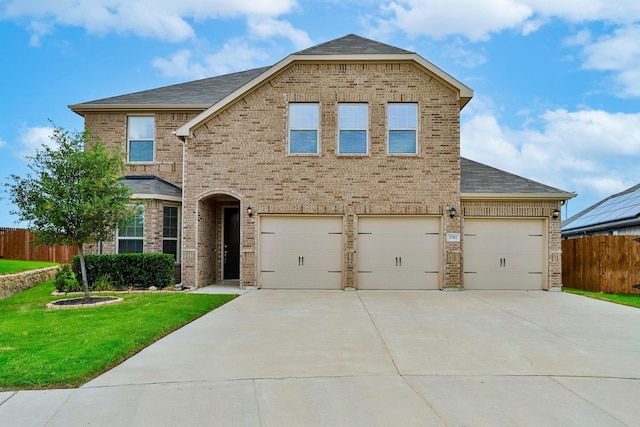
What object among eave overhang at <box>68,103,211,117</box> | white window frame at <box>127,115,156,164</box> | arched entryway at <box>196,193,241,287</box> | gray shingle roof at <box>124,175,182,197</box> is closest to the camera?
gray shingle roof at <box>124,175,182,197</box>

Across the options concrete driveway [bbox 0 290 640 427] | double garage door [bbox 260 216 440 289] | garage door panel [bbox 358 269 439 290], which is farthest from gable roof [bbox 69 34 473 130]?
concrete driveway [bbox 0 290 640 427]

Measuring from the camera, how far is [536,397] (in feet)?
16.4

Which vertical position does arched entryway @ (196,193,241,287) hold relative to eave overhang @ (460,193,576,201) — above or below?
below

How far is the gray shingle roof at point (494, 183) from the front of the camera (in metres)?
14.6

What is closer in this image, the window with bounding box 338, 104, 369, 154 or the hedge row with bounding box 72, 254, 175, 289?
the hedge row with bounding box 72, 254, 175, 289

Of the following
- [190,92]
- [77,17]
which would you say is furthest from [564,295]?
[77,17]

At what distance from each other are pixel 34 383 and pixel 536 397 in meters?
5.42

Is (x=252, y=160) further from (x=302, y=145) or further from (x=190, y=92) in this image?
(x=190, y=92)

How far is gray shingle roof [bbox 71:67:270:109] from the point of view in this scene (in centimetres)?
1731

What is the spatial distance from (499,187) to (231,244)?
29.6 ft

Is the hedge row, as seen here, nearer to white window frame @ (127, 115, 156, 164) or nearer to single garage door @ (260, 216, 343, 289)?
single garage door @ (260, 216, 343, 289)

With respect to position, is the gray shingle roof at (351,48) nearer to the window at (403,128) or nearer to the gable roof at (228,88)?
the gable roof at (228,88)

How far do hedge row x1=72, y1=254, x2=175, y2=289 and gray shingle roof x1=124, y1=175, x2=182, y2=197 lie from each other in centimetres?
209

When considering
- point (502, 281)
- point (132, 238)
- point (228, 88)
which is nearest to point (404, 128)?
point (502, 281)
